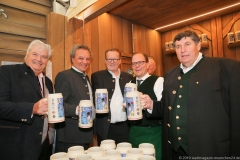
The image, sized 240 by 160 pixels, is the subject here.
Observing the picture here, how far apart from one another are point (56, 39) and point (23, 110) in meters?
1.36

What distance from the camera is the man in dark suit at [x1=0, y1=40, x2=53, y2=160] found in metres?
1.33

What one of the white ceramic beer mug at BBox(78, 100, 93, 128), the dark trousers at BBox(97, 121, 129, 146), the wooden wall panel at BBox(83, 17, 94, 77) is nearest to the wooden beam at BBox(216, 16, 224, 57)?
the wooden wall panel at BBox(83, 17, 94, 77)

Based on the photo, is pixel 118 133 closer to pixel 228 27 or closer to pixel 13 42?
pixel 13 42

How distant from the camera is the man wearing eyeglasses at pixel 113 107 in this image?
2.01 metres

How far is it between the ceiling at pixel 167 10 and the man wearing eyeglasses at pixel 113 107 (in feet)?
4.71

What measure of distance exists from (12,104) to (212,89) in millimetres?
1492

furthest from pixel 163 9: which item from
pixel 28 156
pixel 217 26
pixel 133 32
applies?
pixel 28 156

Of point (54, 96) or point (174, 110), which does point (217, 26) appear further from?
point (54, 96)

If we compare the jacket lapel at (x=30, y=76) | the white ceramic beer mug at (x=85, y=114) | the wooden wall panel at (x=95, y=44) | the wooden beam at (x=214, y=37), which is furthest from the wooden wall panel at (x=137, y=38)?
the white ceramic beer mug at (x=85, y=114)

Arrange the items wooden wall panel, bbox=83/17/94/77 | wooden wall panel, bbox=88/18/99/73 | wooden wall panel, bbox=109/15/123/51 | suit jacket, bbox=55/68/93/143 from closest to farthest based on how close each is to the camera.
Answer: suit jacket, bbox=55/68/93/143 < wooden wall panel, bbox=83/17/94/77 < wooden wall panel, bbox=88/18/99/73 < wooden wall panel, bbox=109/15/123/51

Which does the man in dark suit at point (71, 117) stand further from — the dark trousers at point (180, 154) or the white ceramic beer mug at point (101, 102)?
the dark trousers at point (180, 154)

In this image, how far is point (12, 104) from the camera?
1.33 metres

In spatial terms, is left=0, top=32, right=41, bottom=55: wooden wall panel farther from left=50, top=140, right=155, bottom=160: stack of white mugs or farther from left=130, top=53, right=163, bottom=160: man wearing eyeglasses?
left=50, top=140, right=155, bottom=160: stack of white mugs

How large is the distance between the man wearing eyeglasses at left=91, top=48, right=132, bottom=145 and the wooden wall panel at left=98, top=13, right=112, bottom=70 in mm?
913
